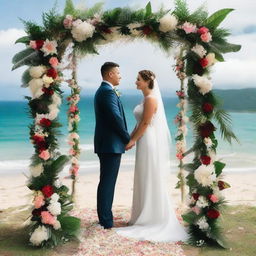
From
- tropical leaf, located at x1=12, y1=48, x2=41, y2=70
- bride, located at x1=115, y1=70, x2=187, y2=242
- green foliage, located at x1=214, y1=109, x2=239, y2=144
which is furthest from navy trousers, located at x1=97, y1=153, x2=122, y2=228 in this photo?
tropical leaf, located at x1=12, y1=48, x2=41, y2=70

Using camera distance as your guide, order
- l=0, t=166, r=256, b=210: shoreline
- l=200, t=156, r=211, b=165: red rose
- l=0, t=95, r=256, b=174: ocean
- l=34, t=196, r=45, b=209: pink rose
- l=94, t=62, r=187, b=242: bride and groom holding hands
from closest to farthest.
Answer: l=34, t=196, r=45, b=209: pink rose → l=200, t=156, r=211, b=165: red rose → l=94, t=62, r=187, b=242: bride and groom holding hands → l=0, t=166, r=256, b=210: shoreline → l=0, t=95, r=256, b=174: ocean

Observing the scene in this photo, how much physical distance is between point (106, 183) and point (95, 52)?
1954 millimetres

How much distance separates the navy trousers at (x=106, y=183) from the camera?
7.10 metres

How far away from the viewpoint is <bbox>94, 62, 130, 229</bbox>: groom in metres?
6.97

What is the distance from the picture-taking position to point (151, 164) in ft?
24.2

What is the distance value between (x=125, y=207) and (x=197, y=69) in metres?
3.79

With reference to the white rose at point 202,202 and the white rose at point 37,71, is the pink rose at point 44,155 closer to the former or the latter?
the white rose at point 37,71

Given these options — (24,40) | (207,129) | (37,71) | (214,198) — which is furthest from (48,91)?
(214,198)

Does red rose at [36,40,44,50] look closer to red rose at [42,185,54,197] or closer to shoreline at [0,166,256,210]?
red rose at [42,185,54,197]

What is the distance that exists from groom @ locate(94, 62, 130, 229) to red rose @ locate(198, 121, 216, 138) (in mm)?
1104

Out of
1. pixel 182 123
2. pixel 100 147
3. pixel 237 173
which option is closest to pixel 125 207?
pixel 182 123

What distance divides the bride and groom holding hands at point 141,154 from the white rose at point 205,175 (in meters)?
0.81

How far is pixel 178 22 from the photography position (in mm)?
6859

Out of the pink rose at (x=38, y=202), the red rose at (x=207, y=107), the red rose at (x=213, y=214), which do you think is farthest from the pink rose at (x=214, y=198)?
the pink rose at (x=38, y=202)
